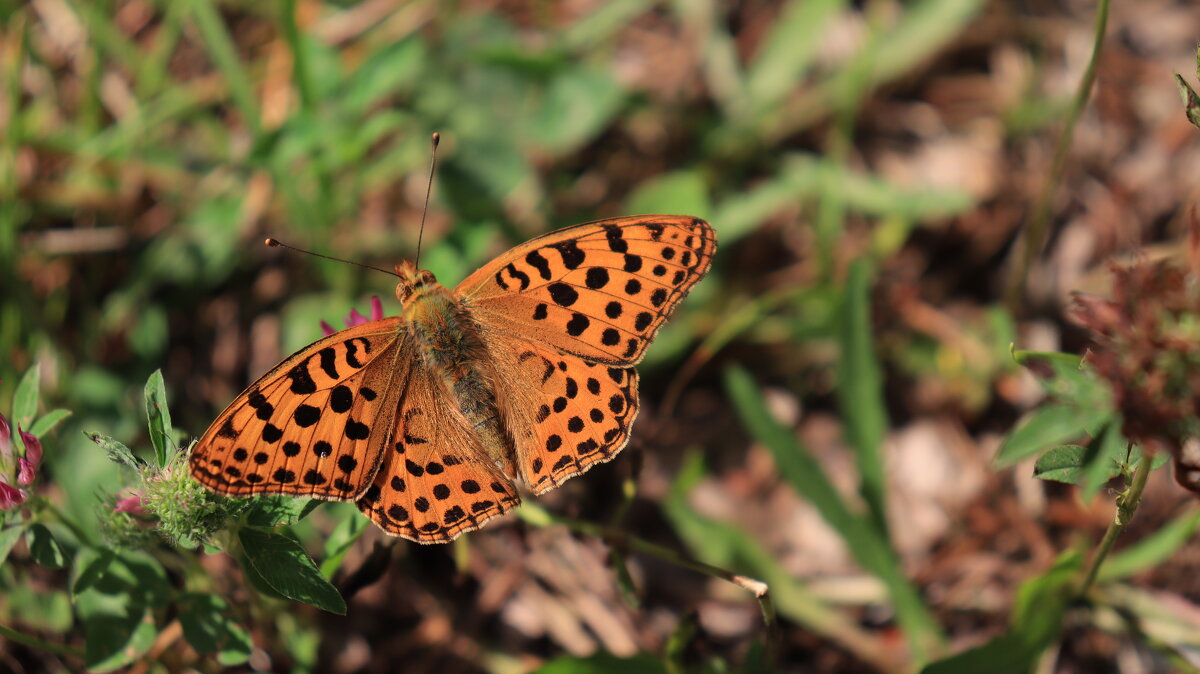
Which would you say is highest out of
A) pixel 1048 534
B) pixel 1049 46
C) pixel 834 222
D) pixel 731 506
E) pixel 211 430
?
pixel 211 430

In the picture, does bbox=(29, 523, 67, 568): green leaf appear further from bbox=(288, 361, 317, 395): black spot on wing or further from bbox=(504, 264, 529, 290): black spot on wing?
bbox=(504, 264, 529, 290): black spot on wing

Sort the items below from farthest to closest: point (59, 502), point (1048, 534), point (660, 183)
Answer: point (660, 183) → point (1048, 534) → point (59, 502)

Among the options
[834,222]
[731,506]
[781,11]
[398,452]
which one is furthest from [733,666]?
[781,11]

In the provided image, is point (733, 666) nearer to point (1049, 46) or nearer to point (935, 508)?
point (935, 508)

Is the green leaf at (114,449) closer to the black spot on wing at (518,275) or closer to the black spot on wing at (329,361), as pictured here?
the black spot on wing at (329,361)

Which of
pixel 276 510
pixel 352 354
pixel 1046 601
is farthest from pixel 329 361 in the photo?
pixel 1046 601

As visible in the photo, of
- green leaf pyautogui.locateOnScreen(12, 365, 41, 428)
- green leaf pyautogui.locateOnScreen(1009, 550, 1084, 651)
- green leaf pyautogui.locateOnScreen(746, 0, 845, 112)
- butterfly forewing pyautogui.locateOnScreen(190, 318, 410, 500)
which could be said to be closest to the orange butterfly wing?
butterfly forewing pyautogui.locateOnScreen(190, 318, 410, 500)

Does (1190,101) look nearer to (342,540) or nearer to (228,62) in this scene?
(342,540)

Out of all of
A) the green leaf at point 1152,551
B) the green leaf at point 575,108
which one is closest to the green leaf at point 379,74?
the green leaf at point 575,108
